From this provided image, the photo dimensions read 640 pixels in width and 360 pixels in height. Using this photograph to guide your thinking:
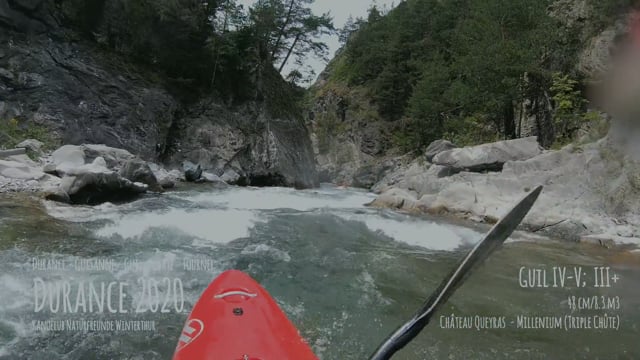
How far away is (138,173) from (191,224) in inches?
145

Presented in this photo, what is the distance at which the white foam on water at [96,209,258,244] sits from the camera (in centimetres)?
519

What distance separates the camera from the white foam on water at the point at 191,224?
17.0ft

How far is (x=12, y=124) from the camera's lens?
1012 centimetres

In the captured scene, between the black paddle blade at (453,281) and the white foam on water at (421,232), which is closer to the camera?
the black paddle blade at (453,281)

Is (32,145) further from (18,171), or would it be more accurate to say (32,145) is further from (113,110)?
(113,110)

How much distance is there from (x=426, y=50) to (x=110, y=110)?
20.0 meters

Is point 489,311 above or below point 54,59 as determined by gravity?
below

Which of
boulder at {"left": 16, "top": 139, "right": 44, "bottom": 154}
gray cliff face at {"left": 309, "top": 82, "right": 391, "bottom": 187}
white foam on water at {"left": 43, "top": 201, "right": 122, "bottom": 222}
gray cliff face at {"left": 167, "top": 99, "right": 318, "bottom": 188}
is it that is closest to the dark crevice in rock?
gray cliff face at {"left": 167, "top": 99, "right": 318, "bottom": 188}

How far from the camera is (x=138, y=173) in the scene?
8773mm

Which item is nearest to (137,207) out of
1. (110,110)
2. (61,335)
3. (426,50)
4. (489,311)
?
(61,335)

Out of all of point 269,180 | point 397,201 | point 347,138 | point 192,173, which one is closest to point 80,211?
point 397,201

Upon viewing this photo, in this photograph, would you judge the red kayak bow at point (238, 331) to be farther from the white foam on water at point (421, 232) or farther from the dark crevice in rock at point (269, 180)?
the dark crevice in rock at point (269, 180)

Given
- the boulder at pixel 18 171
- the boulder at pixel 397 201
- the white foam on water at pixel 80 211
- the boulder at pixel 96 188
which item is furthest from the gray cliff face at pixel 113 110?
the boulder at pixel 397 201

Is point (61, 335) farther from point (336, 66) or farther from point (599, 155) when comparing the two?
point (336, 66)
